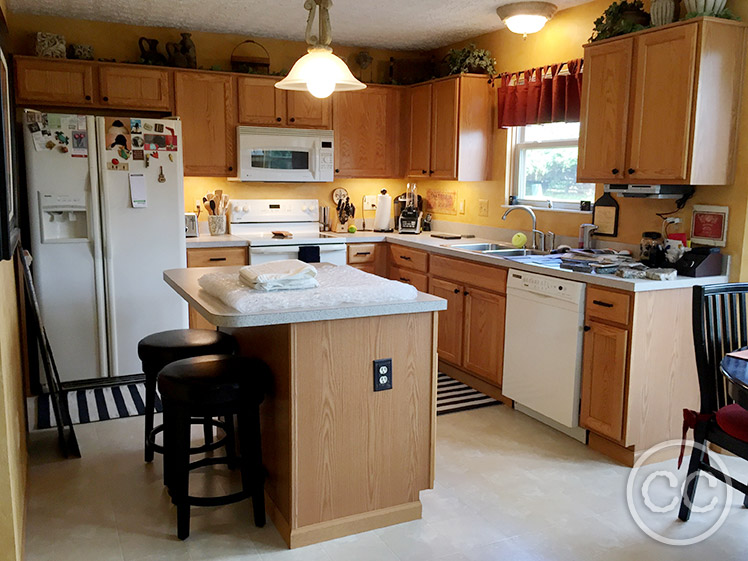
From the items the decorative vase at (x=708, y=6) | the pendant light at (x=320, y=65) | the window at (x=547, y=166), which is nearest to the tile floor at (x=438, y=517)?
the window at (x=547, y=166)

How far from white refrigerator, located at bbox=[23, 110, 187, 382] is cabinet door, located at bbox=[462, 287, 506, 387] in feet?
6.39

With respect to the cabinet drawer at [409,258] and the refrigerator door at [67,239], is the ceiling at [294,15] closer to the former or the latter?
the refrigerator door at [67,239]

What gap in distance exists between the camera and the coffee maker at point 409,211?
5.38m

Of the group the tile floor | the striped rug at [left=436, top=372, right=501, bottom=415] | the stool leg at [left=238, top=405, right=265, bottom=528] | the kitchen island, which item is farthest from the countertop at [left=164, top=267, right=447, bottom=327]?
the striped rug at [left=436, top=372, right=501, bottom=415]

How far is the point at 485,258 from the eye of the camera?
3992 mm

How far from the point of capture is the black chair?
2518mm

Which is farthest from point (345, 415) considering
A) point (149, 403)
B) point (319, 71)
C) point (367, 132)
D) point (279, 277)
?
point (367, 132)

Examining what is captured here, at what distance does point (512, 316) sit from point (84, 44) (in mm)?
3528

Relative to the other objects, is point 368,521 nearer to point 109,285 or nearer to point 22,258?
point 22,258

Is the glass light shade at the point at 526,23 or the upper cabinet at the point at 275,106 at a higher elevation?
the glass light shade at the point at 526,23

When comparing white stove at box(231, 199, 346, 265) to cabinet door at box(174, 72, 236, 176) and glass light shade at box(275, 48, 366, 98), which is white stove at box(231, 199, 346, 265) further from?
glass light shade at box(275, 48, 366, 98)

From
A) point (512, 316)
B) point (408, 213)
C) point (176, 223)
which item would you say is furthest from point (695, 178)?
point (176, 223)

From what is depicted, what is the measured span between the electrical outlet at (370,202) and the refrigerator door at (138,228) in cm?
183

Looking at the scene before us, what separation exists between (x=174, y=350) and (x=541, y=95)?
2848mm
